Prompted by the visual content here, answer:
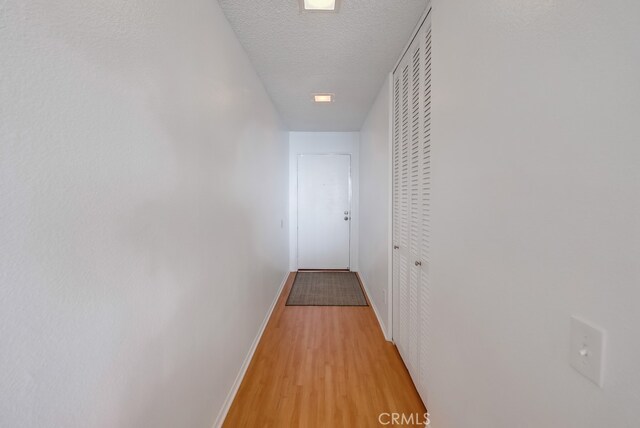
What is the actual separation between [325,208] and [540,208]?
166 inches

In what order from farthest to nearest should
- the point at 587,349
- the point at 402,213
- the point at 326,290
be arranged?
the point at 326,290, the point at 402,213, the point at 587,349

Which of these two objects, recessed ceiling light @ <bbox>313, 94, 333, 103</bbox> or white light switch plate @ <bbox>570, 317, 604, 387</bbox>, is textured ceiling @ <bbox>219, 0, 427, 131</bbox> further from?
white light switch plate @ <bbox>570, 317, 604, 387</bbox>

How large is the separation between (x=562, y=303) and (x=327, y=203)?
14.1ft

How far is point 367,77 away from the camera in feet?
8.66

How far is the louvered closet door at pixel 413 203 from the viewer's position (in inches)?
67.9

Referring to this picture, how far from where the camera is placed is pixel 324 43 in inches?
80.2

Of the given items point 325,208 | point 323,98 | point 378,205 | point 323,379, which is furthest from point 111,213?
point 325,208

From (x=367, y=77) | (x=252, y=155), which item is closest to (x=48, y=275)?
(x=252, y=155)

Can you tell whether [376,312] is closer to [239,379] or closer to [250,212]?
[239,379]

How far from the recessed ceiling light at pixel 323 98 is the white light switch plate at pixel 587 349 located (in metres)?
2.93

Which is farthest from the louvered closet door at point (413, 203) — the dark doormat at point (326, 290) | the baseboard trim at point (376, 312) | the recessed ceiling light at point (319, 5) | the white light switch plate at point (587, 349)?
the dark doormat at point (326, 290)

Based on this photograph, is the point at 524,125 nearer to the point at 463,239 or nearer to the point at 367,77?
the point at 463,239

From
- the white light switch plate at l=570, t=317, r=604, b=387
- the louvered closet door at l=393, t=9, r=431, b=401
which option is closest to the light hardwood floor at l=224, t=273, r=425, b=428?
the louvered closet door at l=393, t=9, r=431, b=401

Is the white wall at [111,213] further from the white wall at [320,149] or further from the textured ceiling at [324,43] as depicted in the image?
the white wall at [320,149]
